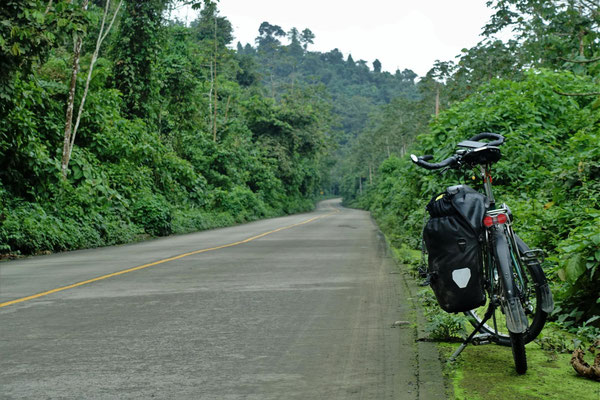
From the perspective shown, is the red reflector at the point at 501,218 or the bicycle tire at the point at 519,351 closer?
the bicycle tire at the point at 519,351

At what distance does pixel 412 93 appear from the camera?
169500mm

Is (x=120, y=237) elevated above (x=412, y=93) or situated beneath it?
situated beneath

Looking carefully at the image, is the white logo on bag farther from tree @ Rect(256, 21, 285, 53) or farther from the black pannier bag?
tree @ Rect(256, 21, 285, 53)

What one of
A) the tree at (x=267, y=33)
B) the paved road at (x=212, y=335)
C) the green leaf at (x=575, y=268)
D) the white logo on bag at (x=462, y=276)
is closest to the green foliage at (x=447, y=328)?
the paved road at (x=212, y=335)

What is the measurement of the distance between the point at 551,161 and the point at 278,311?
789 centimetres

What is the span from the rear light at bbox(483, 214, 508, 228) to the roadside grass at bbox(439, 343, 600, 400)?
3.51 feet

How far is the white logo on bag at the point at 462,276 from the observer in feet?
14.8

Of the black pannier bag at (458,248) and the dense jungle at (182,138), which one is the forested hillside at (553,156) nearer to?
the dense jungle at (182,138)

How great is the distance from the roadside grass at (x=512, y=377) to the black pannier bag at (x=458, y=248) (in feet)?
1.64

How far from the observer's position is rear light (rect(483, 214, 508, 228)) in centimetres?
457

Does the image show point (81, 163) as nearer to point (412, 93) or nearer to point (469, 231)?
point (469, 231)

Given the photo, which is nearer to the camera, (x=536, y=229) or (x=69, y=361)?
(x=69, y=361)

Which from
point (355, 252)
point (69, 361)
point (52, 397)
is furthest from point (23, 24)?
point (52, 397)

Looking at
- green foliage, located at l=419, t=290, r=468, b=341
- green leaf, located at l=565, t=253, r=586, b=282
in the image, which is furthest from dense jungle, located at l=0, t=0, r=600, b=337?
green foliage, located at l=419, t=290, r=468, b=341
